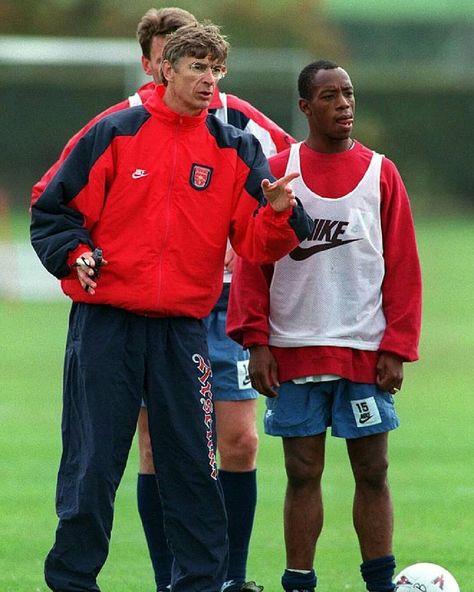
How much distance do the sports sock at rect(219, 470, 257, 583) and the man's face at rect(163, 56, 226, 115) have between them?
1.59 metres

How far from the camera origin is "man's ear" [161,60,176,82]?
5.00m

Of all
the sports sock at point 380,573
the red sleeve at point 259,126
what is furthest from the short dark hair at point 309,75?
the sports sock at point 380,573

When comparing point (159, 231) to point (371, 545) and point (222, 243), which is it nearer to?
point (222, 243)

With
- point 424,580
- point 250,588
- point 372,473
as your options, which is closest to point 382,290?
point 372,473

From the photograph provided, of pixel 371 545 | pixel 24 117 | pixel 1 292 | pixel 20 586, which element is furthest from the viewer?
pixel 24 117

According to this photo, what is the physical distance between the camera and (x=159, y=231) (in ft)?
16.2

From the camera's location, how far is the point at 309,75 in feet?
17.7

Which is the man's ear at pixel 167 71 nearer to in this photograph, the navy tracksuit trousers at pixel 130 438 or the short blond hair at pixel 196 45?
the short blond hair at pixel 196 45

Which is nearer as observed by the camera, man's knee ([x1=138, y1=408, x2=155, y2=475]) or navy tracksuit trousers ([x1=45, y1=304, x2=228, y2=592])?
navy tracksuit trousers ([x1=45, y1=304, x2=228, y2=592])

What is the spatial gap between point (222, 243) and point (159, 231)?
10.3 inches

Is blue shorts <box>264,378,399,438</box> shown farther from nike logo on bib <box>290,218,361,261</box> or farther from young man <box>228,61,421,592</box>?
nike logo on bib <box>290,218,361,261</box>

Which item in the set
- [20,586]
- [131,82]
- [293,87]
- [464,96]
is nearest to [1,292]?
[131,82]

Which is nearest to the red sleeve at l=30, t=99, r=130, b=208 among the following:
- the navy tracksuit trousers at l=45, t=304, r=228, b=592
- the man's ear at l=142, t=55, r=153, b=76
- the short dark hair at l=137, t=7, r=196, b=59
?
the man's ear at l=142, t=55, r=153, b=76

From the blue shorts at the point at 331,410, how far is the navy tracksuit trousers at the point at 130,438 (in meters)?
0.39
